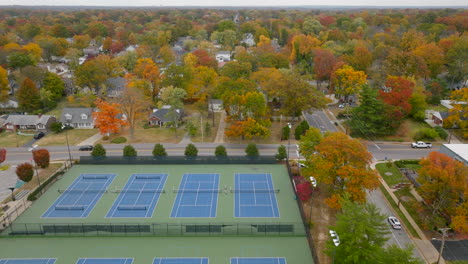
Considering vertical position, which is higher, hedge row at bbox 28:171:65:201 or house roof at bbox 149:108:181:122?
house roof at bbox 149:108:181:122

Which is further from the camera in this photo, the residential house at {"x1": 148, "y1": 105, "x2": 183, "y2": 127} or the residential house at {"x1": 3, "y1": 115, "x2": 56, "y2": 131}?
the residential house at {"x1": 148, "y1": 105, "x2": 183, "y2": 127}

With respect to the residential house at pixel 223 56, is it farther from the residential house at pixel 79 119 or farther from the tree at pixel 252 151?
the tree at pixel 252 151

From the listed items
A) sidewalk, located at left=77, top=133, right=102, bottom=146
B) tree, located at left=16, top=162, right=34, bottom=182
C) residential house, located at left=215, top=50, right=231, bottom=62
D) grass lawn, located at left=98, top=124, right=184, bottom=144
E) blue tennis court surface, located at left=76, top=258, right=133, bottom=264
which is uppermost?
residential house, located at left=215, top=50, right=231, bottom=62

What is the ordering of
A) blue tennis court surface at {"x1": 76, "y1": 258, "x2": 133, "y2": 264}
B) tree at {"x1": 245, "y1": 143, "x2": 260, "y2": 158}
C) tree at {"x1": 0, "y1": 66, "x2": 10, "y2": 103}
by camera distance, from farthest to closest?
1. tree at {"x1": 0, "y1": 66, "x2": 10, "y2": 103}
2. tree at {"x1": 245, "y1": 143, "x2": 260, "y2": 158}
3. blue tennis court surface at {"x1": 76, "y1": 258, "x2": 133, "y2": 264}

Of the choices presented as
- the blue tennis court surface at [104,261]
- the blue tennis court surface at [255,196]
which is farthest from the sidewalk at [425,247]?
the blue tennis court surface at [104,261]

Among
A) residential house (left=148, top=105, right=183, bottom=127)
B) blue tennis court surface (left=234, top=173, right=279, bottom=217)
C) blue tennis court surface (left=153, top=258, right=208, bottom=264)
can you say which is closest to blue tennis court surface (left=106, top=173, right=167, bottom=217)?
blue tennis court surface (left=153, top=258, right=208, bottom=264)

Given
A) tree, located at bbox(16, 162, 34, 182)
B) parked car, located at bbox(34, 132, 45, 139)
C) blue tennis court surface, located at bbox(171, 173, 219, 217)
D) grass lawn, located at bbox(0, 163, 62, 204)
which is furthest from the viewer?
parked car, located at bbox(34, 132, 45, 139)

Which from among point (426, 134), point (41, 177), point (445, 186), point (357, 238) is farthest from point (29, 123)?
point (426, 134)

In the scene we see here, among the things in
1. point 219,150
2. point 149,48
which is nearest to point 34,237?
point 219,150

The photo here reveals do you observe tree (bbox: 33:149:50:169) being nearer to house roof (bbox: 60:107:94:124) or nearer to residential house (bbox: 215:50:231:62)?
house roof (bbox: 60:107:94:124)
